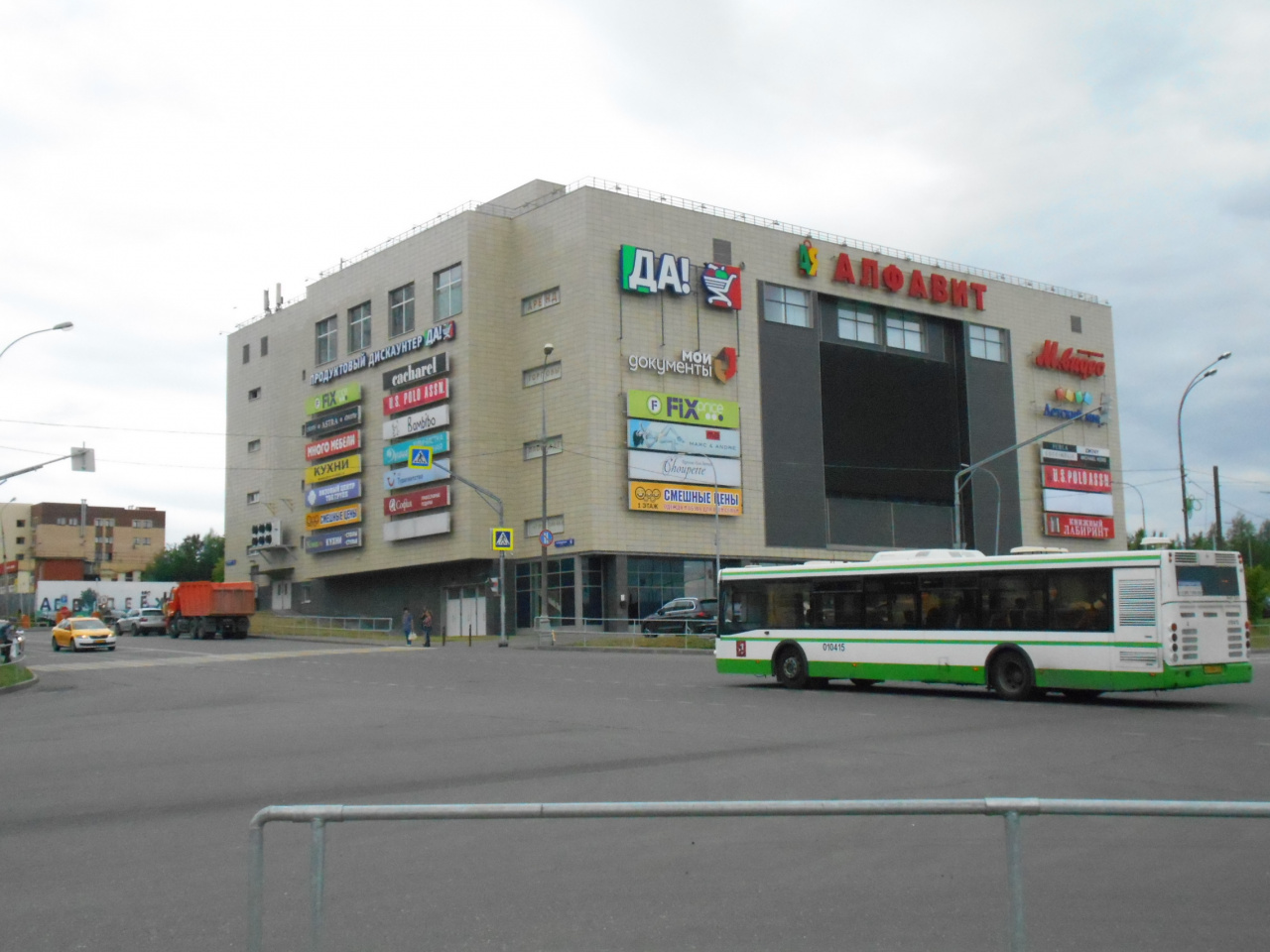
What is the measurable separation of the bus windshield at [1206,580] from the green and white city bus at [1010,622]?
0.08ft

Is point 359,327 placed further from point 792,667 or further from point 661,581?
point 792,667

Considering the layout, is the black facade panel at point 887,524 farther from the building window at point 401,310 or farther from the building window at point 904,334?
the building window at point 401,310

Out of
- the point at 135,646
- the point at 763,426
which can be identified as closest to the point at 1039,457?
the point at 763,426

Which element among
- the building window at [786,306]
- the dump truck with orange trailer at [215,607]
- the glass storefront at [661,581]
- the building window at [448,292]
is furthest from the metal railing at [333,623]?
the building window at [786,306]

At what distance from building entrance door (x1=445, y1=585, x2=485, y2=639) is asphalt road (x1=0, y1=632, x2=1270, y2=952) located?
36450 millimetres

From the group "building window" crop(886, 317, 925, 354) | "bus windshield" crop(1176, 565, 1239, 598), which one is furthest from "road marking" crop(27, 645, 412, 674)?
"building window" crop(886, 317, 925, 354)

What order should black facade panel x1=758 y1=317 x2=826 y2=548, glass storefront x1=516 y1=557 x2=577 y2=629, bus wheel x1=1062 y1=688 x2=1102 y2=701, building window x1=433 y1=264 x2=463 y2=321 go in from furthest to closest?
black facade panel x1=758 y1=317 x2=826 y2=548, building window x1=433 y1=264 x2=463 y2=321, glass storefront x1=516 y1=557 x2=577 y2=629, bus wheel x1=1062 y1=688 x2=1102 y2=701

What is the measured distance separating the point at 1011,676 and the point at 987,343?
56.3m

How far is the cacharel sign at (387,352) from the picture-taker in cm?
6359

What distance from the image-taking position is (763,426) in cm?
6397

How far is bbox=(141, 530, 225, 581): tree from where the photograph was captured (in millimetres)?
Result: 140875

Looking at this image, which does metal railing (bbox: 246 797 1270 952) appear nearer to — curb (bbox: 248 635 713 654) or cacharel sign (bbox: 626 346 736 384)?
curb (bbox: 248 635 713 654)

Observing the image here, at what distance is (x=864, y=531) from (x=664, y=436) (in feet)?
49.7

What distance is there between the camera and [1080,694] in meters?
22.7
